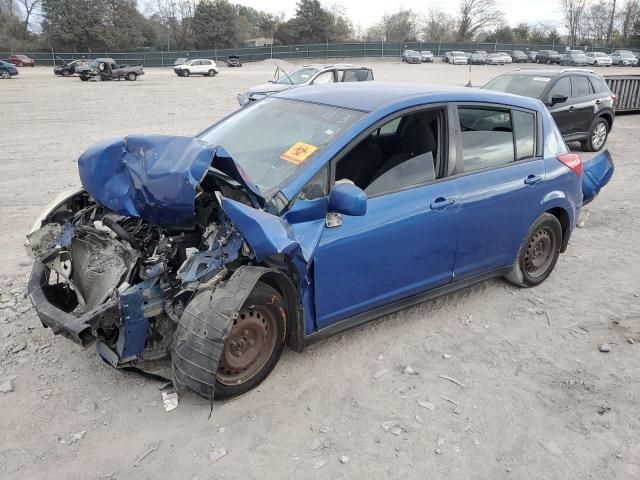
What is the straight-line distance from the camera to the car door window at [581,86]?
11.1m

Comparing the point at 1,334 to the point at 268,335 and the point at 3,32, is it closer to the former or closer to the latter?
the point at 268,335

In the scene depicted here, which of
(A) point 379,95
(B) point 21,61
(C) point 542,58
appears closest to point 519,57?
(C) point 542,58

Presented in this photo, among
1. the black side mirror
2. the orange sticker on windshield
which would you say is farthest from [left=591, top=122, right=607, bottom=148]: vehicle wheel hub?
the orange sticker on windshield

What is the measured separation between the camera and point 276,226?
2.85 metres

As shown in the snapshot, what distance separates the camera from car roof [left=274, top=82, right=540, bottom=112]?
3.63 m

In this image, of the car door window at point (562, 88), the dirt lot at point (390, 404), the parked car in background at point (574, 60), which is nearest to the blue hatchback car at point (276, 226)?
the dirt lot at point (390, 404)

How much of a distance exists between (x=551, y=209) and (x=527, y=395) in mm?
1988

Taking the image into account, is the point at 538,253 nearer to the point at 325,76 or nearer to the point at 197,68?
the point at 325,76

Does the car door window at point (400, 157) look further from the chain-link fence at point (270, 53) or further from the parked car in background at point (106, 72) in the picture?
the chain-link fence at point (270, 53)

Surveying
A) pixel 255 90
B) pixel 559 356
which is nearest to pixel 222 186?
pixel 559 356

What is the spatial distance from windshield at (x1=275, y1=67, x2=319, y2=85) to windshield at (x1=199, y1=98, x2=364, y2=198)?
13080 mm

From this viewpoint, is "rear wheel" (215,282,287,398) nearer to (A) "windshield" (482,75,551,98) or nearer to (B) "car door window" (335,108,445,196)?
(B) "car door window" (335,108,445,196)

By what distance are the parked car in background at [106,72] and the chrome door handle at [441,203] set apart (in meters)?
36.0

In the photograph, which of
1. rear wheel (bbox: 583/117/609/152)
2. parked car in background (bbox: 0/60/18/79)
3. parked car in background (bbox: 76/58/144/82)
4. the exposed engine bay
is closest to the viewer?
the exposed engine bay
